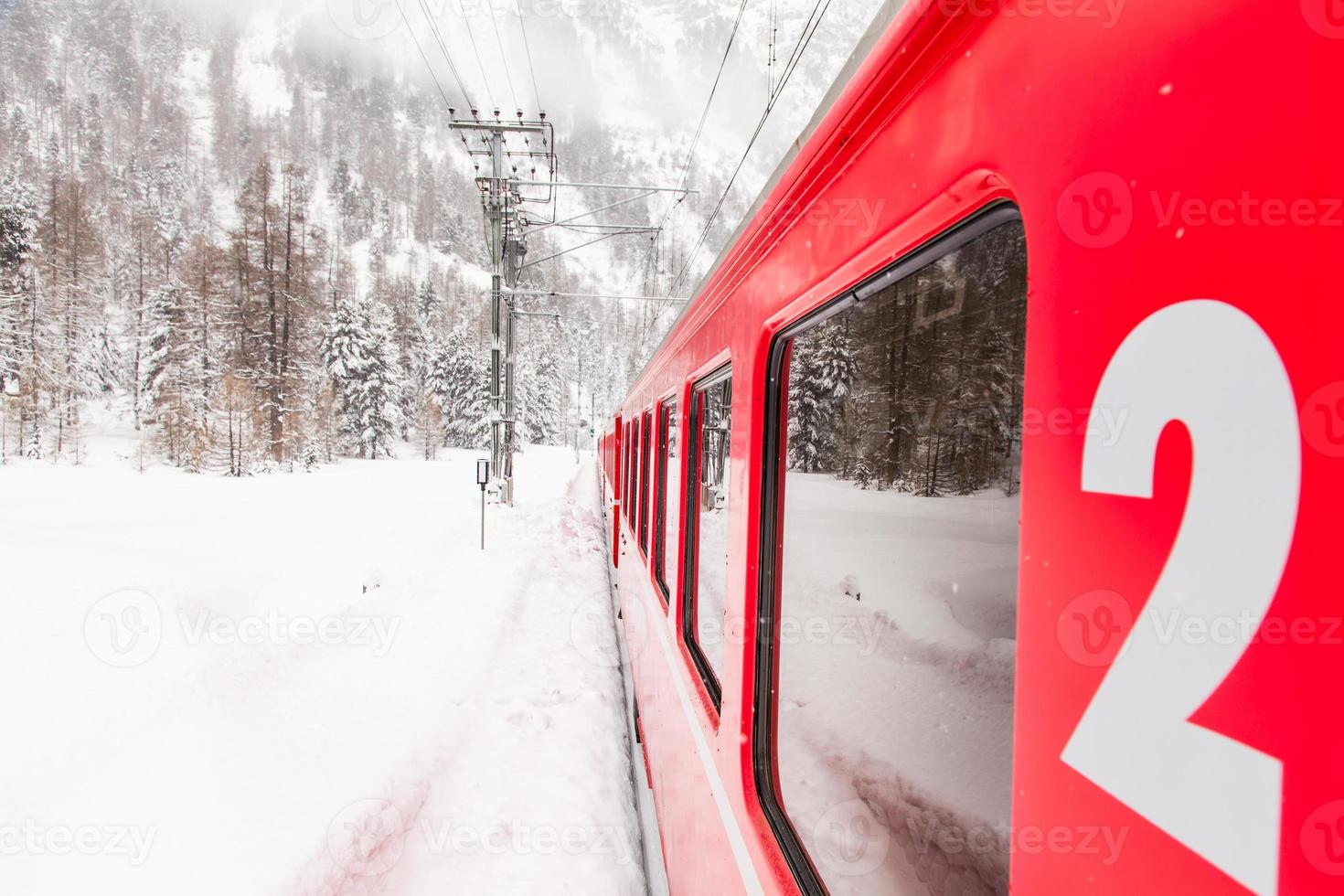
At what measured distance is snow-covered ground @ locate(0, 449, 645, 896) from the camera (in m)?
3.07

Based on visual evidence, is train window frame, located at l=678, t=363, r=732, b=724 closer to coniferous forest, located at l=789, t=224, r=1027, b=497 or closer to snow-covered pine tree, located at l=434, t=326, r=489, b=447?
coniferous forest, located at l=789, t=224, r=1027, b=497

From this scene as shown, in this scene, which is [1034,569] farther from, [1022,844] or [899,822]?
[899,822]

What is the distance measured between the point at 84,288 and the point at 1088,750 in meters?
45.4

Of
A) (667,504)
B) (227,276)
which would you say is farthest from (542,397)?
(667,504)

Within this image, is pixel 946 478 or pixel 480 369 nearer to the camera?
pixel 946 478

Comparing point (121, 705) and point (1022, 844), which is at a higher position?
point (1022, 844)

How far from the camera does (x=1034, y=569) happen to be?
0.62 meters

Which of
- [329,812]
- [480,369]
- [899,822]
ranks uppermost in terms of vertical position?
[480,369]

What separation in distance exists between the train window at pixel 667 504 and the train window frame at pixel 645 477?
1.65 ft

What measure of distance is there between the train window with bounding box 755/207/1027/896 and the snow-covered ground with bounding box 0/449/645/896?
218 centimetres

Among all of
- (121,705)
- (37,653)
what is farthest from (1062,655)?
(37,653)

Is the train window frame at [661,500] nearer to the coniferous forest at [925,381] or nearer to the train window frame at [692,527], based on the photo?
the train window frame at [692,527]

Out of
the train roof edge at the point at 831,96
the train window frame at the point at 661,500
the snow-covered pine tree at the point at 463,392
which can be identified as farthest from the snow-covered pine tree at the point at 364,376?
the train roof edge at the point at 831,96

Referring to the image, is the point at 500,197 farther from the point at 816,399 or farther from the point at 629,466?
the point at 816,399
